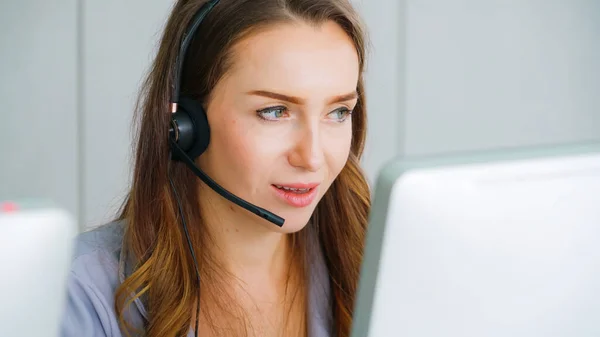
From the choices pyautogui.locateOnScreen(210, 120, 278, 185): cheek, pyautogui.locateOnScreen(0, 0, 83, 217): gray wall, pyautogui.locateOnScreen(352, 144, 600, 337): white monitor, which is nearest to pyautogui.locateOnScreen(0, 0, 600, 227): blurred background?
pyautogui.locateOnScreen(0, 0, 83, 217): gray wall

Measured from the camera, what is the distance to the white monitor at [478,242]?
710 millimetres

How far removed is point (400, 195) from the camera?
2.30 ft

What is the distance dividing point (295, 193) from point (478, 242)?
2.06ft

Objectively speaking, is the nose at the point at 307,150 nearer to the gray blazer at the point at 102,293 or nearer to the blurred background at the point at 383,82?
the gray blazer at the point at 102,293

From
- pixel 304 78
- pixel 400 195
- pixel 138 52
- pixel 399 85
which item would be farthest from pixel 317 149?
pixel 399 85

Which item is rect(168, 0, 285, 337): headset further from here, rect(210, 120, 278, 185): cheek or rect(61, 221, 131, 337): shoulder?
rect(61, 221, 131, 337): shoulder

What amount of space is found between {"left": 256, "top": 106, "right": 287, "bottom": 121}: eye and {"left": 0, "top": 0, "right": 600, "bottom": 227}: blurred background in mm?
1217

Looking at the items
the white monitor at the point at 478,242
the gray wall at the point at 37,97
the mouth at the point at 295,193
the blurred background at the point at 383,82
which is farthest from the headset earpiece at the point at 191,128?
the gray wall at the point at 37,97

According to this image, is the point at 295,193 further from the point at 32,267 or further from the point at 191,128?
the point at 32,267

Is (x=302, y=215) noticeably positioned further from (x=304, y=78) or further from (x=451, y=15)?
(x=451, y=15)

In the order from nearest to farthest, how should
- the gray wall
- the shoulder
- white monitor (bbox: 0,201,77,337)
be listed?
white monitor (bbox: 0,201,77,337), the shoulder, the gray wall

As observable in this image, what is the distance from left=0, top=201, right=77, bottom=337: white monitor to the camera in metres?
0.63

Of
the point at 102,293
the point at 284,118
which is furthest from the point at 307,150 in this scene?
the point at 102,293

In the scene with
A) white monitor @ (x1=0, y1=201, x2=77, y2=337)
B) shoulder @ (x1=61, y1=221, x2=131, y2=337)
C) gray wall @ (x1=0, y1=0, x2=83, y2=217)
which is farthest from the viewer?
gray wall @ (x1=0, y1=0, x2=83, y2=217)
